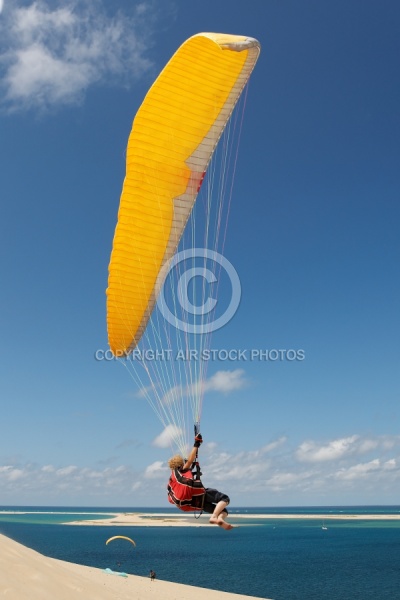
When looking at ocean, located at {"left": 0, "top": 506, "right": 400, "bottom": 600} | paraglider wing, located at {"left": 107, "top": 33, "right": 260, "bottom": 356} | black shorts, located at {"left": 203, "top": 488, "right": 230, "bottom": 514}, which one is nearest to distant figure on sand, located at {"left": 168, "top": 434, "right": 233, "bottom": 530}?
black shorts, located at {"left": 203, "top": 488, "right": 230, "bottom": 514}

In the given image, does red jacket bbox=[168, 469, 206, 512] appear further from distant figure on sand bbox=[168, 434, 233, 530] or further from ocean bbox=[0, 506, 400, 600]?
ocean bbox=[0, 506, 400, 600]

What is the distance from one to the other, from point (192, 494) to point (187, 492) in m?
0.08

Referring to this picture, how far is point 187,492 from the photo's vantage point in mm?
7910

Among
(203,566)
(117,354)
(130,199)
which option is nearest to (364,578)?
(203,566)

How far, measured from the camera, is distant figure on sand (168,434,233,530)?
310 inches

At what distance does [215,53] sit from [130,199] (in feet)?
9.94

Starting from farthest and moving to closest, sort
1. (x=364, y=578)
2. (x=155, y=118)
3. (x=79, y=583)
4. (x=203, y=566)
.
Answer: (x=203, y=566) → (x=364, y=578) → (x=155, y=118) → (x=79, y=583)

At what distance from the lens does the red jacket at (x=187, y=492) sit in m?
7.91

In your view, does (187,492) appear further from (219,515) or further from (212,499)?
(219,515)

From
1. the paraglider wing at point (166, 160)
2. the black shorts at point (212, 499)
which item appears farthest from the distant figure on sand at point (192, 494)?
the paraglider wing at point (166, 160)

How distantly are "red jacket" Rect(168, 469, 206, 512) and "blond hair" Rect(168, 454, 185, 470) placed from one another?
0.13m

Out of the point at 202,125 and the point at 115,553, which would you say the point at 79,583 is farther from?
the point at 115,553

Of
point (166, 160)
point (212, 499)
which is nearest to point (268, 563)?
point (212, 499)

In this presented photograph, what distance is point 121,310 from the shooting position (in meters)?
10.3
